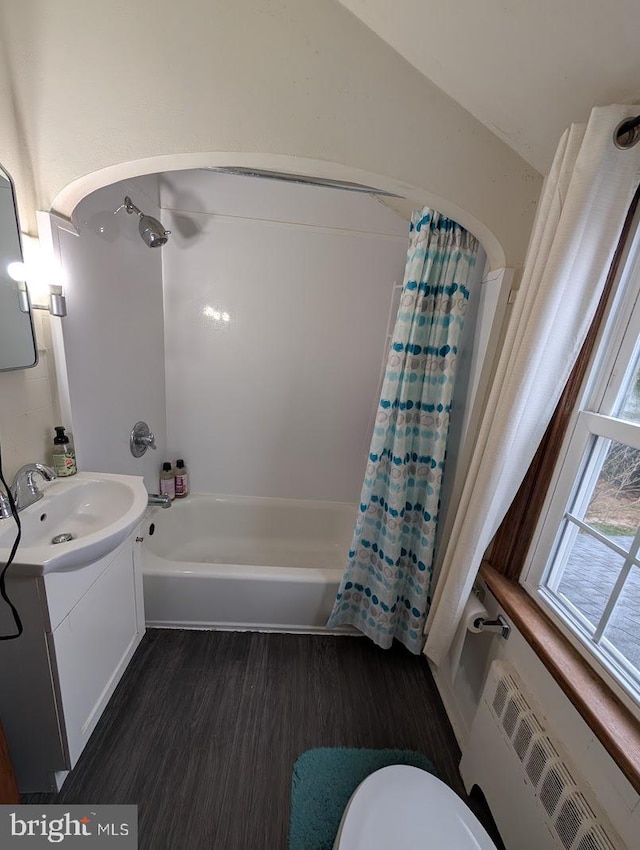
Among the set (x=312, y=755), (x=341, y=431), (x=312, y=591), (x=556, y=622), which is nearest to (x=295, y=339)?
(x=341, y=431)

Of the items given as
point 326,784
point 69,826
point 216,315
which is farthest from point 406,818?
point 216,315

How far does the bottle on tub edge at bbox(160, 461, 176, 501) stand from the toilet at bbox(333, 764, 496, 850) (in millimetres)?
1752

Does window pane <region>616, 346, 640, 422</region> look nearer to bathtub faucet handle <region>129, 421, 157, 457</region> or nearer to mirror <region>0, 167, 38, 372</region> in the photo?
mirror <region>0, 167, 38, 372</region>

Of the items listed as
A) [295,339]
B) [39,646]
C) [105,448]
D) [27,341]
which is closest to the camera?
[39,646]

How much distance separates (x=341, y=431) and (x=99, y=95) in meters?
1.79

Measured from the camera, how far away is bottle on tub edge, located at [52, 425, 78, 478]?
113cm

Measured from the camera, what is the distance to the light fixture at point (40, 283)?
991mm

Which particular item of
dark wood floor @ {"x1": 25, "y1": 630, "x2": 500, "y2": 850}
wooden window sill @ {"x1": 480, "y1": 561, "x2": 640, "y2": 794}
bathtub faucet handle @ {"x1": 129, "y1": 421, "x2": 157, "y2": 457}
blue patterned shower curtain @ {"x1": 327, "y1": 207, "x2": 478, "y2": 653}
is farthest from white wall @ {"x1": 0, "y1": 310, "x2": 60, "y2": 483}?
wooden window sill @ {"x1": 480, "y1": 561, "x2": 640, "y2": 794}

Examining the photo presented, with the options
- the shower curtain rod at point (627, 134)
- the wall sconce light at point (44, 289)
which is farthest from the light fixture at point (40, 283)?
the shower curtain rod at point (627, 134)

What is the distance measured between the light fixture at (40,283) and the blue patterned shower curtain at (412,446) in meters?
1.20

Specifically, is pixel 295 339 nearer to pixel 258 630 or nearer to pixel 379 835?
pixel 258 630

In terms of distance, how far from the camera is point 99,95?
90 cm

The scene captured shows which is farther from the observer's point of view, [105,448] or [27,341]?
[105,448]

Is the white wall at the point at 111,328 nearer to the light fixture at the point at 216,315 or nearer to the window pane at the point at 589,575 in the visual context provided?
the light fixture at the point at 216,315
